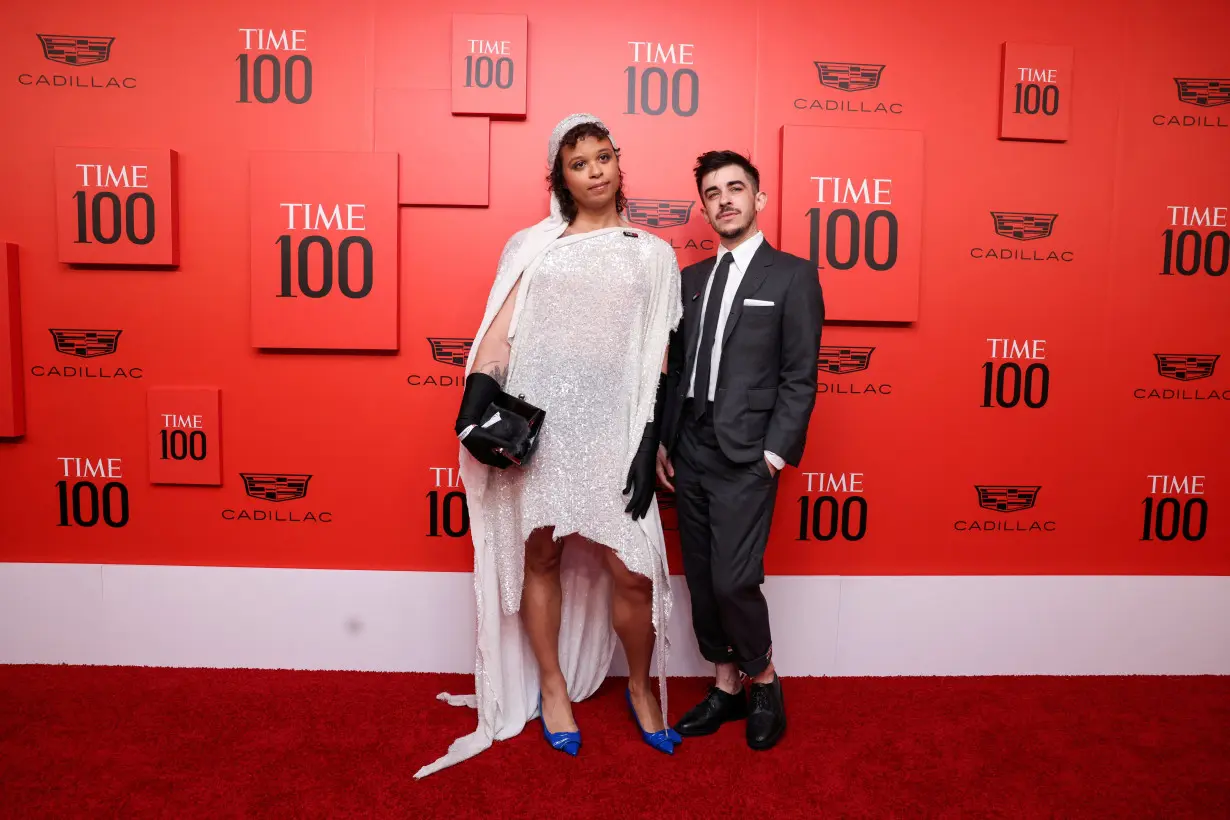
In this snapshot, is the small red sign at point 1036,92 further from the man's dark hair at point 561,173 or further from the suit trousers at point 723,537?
the suit trousers at point 723,537

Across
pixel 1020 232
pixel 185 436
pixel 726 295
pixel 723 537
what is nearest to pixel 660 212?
pixel 726 295

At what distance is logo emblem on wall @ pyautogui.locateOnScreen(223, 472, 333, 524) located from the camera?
8.73ft

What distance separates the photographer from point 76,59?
8.39 feet

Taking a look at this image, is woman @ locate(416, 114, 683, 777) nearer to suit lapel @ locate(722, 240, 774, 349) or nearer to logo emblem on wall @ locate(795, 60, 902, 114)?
suit lapel @ locate(722, 240, 774, 349)

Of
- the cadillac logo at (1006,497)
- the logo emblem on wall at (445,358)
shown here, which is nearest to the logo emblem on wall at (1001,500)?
the cadillac logo at (1006,497)

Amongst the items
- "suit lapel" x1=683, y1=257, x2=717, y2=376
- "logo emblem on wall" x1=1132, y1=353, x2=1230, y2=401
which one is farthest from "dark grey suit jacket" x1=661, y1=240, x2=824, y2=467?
"logo emblem on wall" x1=1132, y1=353, x2=1230, y2=401

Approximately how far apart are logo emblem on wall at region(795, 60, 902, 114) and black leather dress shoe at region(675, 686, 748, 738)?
6.79 ft

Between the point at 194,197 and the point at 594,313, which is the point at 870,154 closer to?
the point at 594,313

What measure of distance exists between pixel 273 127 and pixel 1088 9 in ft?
9.77

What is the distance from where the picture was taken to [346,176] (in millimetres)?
2525

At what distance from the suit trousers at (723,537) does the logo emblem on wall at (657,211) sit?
75 centimetres

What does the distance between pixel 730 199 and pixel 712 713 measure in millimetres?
1626

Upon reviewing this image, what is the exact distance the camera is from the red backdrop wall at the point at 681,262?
8.36 feet

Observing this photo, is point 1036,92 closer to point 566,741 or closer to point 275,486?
point 566,741
